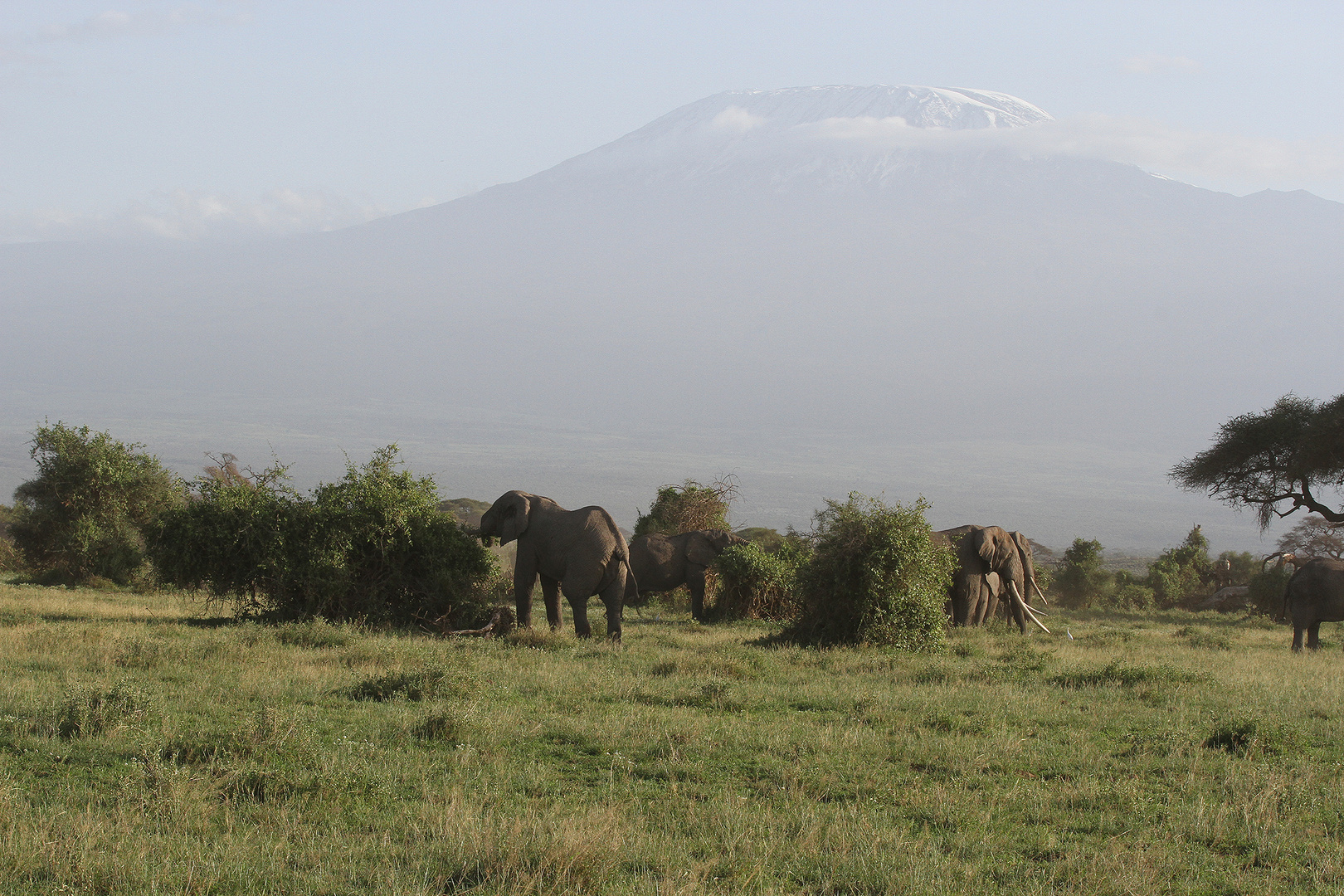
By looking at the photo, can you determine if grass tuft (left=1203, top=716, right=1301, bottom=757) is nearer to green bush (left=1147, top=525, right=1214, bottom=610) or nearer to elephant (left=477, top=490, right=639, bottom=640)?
elephant (left=477, top=490, right=639, bottom=640)

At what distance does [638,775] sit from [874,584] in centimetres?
1041

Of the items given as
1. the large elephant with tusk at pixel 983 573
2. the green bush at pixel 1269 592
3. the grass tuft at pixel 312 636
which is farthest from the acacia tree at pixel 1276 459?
the grass tuft at pixel 312 636

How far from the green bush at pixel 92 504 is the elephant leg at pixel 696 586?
15.9 meters

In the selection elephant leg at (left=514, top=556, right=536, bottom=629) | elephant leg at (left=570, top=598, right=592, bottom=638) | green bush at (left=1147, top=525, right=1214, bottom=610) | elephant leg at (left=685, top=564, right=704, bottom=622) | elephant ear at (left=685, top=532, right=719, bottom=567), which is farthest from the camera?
green bush at (left=1147, top=525, right=1214, bottom=610)

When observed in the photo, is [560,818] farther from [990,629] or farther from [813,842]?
[990,629]

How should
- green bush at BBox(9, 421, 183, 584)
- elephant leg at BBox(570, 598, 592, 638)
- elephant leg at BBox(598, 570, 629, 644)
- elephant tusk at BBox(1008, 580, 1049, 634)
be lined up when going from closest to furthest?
elephant leg at BBox(570, 598, 592, 638) < elephant leg at BBox(598, 570, 629, 644) < elephant tusk at BBox(1008, 580, 1049, 634) < green bush at BBox(9, 421, 183, 584)

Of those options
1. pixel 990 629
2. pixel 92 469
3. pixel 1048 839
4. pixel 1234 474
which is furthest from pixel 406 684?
pixel 1234 474

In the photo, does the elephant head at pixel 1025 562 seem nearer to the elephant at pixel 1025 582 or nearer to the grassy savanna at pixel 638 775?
the elephant at pixel 1025 582

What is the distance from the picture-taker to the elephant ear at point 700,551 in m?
27.3

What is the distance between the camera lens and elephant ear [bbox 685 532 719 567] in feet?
89.5

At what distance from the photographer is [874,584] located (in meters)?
18.3

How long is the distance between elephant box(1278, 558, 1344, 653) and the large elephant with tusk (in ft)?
17.8

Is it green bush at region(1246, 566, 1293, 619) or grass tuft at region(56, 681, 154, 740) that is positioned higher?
green bush at region(1246, 566, 1293, 619)

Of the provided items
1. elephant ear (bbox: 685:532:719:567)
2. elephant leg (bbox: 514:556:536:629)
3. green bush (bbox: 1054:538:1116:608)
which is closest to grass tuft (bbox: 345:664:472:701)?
elephant leg (bbox: 514:556:536:629)
